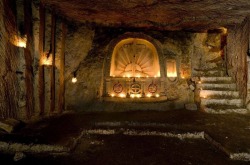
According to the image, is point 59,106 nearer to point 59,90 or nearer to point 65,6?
point 59,90

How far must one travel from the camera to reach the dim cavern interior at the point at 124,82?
516cm

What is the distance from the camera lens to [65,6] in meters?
8.17

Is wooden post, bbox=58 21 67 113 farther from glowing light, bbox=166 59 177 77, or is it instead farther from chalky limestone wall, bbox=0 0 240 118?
glowing light, bbox=166 59 177 77

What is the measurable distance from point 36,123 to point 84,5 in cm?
496

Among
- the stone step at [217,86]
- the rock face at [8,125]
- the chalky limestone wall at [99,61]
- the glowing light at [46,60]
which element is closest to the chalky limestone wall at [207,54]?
the chalky limestone wall at [99,61]

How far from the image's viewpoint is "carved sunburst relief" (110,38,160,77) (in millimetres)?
11195

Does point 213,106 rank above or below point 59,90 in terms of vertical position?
below

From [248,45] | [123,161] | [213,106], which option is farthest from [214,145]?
[248,45]

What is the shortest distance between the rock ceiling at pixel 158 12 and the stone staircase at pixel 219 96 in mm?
2962

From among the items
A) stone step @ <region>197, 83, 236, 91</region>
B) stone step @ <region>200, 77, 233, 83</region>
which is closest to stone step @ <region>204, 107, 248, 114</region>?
stone step @ <region>197, 83, 236, 91</region>

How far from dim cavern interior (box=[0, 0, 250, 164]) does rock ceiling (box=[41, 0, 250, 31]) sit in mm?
44

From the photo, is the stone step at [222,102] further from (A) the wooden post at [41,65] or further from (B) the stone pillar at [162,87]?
(A) the wooden post at [41,65]

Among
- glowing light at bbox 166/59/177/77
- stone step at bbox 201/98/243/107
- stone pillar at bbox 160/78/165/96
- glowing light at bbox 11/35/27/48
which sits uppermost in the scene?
glowing light at bbox 11/35/27/48

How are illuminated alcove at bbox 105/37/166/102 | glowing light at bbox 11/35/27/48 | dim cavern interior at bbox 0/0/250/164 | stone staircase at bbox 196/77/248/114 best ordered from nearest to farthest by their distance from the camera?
dim cavern interior at bbox 0/0/250/164, glowing light at bbox 11/35/27/48, stone staircase at bbox 196/77/248/114, illuminated alcove at bbox 105/37/166/102
